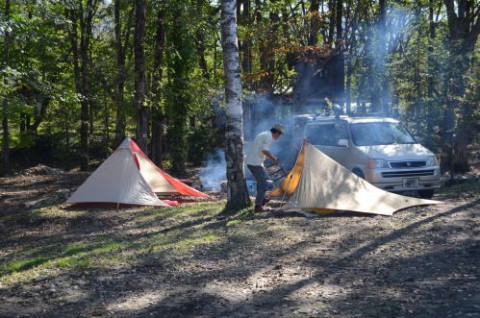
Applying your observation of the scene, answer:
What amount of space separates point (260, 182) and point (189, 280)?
427 centimetres

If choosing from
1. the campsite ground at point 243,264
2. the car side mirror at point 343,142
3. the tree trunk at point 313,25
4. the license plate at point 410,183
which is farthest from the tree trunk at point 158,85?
the license plate at point 410,183

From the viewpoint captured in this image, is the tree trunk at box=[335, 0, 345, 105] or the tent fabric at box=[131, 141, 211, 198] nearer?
the tent fabric at box=[131, 141, 211, 198]

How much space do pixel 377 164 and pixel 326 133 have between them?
2232mm

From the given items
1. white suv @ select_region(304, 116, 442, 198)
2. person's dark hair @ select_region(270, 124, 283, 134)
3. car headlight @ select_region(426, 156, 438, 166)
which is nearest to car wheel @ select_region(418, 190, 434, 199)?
white suv @ select_region(304, 116, 442, 198)

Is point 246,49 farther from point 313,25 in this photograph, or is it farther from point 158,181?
point 158,181

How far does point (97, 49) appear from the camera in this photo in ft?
81.4

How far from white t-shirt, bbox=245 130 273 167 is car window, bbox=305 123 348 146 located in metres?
3.56

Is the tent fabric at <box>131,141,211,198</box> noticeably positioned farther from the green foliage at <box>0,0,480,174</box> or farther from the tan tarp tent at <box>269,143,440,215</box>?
the tan tarp tent at <box>269,143,440,215</box>

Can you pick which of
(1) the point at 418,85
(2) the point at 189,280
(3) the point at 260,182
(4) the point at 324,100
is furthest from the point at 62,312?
(4) the point at 324,100

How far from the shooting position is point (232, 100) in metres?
10.9

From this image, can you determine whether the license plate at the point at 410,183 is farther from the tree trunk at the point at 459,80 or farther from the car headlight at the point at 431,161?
the tree trunk at the point at 459,80

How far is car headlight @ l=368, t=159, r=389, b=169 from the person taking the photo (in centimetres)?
1266

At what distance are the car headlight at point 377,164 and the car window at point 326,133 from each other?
132 cm

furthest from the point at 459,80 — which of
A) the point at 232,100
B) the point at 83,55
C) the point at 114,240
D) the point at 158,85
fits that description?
the point at 83,55
